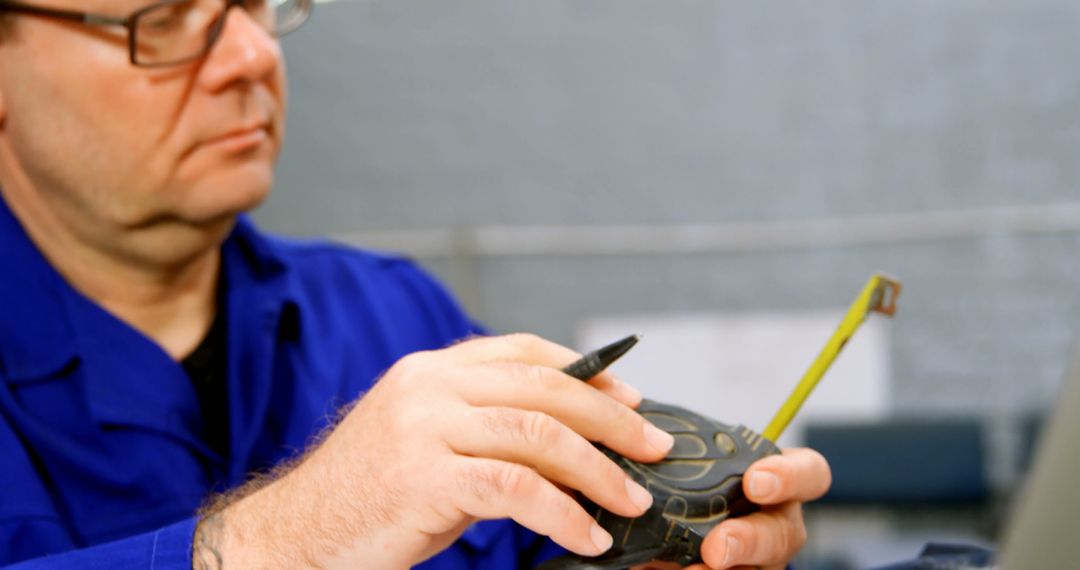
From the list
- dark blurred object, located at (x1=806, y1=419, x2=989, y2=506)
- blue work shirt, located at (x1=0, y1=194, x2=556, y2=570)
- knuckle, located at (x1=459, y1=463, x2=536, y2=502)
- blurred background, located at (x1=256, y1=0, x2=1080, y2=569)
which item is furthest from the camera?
blurred background, located at (x1=256, y1=0, x2=1080, y2=569)

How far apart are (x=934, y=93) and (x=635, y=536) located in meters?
2.05

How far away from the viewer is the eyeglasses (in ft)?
2.83

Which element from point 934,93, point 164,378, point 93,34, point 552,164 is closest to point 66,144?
point 93,34

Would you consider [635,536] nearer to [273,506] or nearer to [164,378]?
[273,506]

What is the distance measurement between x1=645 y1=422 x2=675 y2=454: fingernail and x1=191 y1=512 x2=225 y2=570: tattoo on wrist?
28 centimetres

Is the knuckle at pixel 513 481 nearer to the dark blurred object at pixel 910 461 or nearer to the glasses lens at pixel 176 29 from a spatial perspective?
the glasses lens at pixel 176 29

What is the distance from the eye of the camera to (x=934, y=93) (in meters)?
2.33

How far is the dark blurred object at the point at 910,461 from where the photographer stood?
2.17 meters

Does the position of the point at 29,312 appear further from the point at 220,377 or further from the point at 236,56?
the point at 236,56

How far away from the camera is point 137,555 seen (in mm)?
648

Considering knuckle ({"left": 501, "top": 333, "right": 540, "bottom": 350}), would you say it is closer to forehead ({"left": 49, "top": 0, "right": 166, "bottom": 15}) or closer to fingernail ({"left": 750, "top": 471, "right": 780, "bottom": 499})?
fingernail ({"left": 750, "top": 471, "right": 780, "bottom": 499})

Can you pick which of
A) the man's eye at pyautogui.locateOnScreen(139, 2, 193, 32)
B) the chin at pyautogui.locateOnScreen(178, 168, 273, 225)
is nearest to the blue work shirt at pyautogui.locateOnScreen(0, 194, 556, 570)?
the chin at pyautogui.locateOnScreen(178, 168, 273, 225)

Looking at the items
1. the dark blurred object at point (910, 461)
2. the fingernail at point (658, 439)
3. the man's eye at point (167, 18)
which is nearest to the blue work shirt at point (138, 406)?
the man's eye at point (167, 18)

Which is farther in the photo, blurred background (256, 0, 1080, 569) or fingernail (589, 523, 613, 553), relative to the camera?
blurred background (256, 0, 1080, 569)
